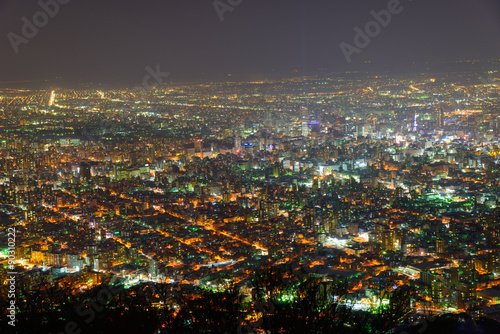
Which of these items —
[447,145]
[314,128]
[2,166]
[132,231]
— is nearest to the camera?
[132,231]

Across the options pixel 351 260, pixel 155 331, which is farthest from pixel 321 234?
pixel 155 331

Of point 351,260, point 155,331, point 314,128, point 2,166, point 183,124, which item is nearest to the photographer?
point 155,331

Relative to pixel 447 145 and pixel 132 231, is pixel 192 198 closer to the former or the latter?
pixel 132 231

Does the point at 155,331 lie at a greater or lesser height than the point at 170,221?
greater

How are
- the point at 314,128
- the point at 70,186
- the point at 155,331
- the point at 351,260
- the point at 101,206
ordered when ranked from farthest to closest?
the point at 314,128, the point at 70,186, the point at 101,206, the point at 351,260, the point at 155,331

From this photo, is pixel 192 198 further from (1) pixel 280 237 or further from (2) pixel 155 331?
(2) pixel 155 331

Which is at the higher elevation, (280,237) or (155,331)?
(155,331)

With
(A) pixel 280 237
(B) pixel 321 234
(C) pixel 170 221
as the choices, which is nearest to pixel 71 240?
(C) pixel 170 221

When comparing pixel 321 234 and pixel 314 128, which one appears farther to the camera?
pixel 314 128

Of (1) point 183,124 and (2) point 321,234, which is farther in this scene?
(1) point 183,124
